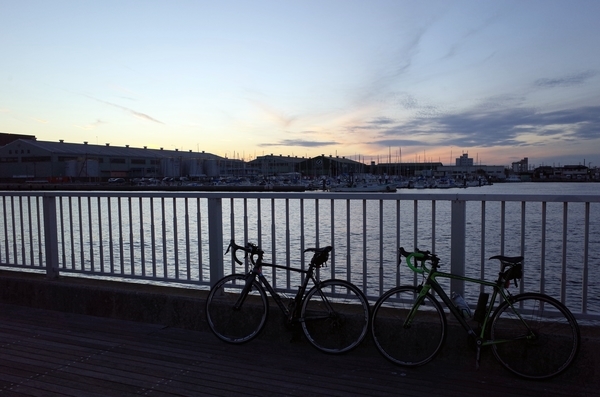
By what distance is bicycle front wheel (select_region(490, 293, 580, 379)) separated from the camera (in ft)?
13.2

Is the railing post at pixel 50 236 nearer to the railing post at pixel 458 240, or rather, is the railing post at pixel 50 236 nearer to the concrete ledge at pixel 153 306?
the concrete ledge at pixel 153 306

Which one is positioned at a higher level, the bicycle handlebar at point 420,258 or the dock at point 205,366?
the bicycle handlebar at point 420,258

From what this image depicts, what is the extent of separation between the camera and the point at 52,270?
21.7 feet

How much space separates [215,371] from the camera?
4.24 meters

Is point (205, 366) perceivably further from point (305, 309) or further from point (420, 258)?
point (420, 258)

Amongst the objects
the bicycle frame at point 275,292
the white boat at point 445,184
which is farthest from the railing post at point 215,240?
the white boat at point 445,184

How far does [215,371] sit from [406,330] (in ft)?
5.68

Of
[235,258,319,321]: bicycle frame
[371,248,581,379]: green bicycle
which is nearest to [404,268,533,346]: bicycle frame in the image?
[371,248,581,379]: green bicycle

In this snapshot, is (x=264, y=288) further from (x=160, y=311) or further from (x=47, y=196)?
(x=47, y=196)

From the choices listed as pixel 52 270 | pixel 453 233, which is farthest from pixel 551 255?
pixel 52 270

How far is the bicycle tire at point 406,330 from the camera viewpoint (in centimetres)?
443

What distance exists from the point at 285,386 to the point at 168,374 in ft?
3.36

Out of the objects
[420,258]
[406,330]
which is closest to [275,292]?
[406,330]

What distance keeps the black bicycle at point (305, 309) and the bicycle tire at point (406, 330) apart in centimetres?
16
